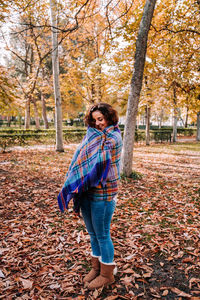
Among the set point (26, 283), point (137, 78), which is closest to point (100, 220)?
point (26, 283)

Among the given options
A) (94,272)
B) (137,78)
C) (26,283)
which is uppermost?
(137,78)

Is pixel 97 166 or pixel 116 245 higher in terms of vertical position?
pixel 97 166

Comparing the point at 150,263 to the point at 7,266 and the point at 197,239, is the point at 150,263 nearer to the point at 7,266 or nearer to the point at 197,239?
the point at 197,239

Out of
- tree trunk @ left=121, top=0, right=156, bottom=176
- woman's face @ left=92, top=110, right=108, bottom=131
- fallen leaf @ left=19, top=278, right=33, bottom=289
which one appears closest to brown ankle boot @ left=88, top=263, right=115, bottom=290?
fallen leaf @ left=19, top=278, right=33, bottom=289

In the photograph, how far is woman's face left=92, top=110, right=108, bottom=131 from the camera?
6.42 feet

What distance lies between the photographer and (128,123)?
19.1 ft

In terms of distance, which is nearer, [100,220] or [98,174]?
[98,174]

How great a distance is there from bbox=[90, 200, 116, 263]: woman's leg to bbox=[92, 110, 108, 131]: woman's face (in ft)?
2.52

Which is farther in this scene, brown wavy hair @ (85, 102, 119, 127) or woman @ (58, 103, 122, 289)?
brown wavy hair @ (85, 102, 119, 127)

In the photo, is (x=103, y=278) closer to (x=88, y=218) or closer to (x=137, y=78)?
(x=88, y=218)

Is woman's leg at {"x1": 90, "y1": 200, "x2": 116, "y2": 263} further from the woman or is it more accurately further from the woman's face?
the woman's face

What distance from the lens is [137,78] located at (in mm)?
5605

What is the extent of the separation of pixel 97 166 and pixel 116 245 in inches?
74.1

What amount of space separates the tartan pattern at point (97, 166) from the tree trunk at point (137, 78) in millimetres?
3956
